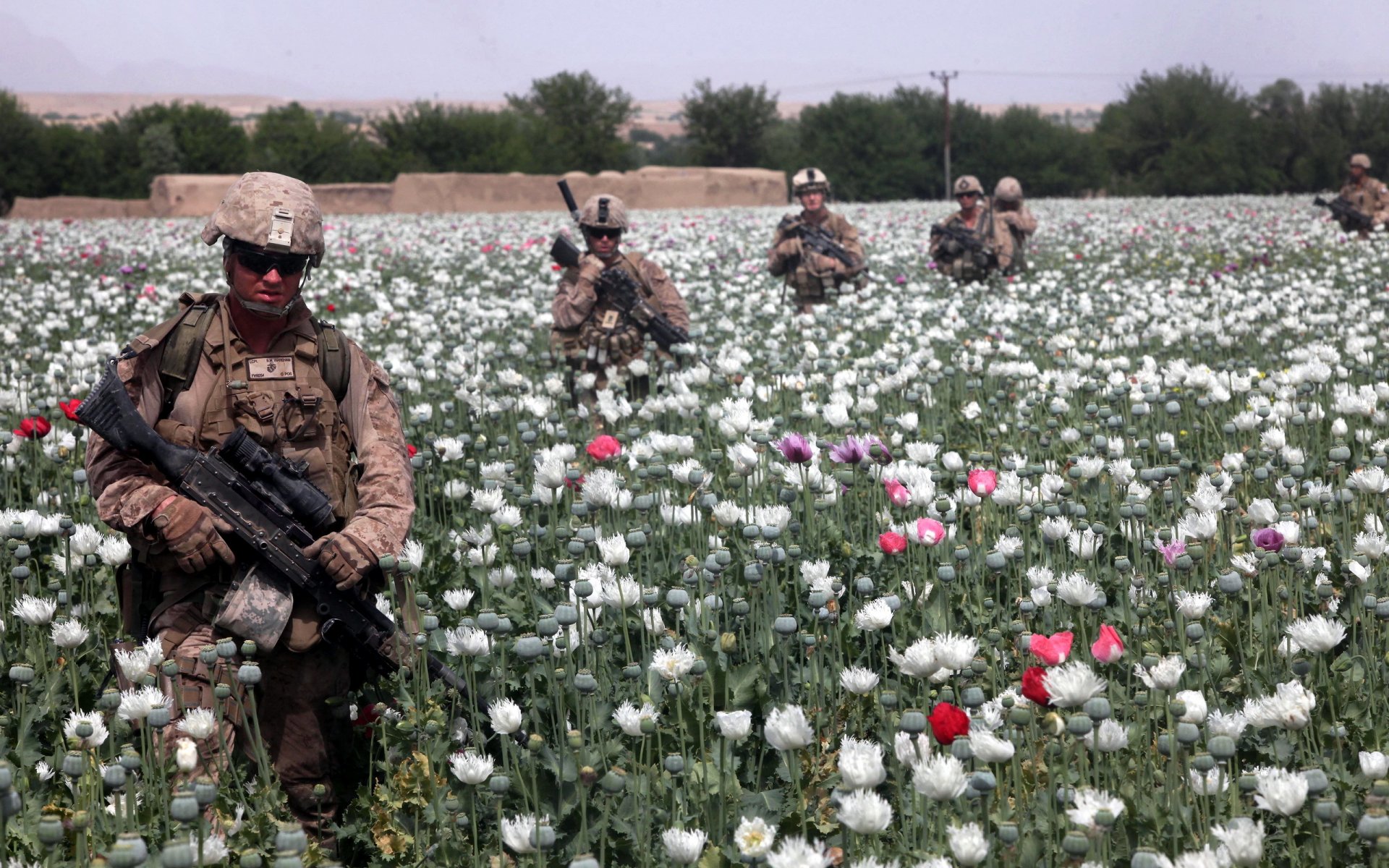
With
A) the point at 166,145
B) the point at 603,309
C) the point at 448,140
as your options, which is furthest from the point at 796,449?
the point at 448,140

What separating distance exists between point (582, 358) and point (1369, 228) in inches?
571

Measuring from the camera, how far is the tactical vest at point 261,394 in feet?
12.5

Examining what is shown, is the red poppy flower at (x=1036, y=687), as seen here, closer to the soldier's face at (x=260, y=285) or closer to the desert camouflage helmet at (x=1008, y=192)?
the soldier's face at (x=260, y=285)

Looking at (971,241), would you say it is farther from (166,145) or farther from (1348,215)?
(166,145)

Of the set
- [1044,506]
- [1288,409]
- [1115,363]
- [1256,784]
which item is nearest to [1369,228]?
[1115,363]

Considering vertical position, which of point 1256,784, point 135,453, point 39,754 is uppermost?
point 135,453

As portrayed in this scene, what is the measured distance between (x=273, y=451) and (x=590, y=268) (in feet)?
16.4

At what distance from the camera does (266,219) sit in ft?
12.4

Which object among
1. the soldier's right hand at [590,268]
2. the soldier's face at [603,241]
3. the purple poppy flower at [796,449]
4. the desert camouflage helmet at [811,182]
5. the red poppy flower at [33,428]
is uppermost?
the desert camouflage helmet at [811,182]

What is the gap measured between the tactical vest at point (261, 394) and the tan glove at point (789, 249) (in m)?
8.49

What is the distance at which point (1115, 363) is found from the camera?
7.68 meters

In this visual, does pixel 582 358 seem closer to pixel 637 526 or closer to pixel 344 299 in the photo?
pixel 637 526

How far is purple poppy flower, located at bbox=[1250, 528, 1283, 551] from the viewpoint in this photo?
3.98 metres

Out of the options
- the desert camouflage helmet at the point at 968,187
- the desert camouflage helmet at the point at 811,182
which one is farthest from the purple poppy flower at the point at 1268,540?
the desert camouflage helmet at the point at 968,187
